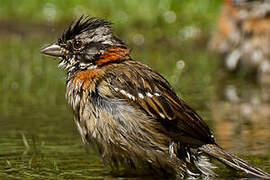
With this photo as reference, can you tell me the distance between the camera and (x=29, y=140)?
21.8ft

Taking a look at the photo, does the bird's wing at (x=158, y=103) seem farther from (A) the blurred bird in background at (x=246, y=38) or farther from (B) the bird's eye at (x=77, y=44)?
(A) the blurred bird in background at (x=246, y=38)

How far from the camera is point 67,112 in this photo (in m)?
8.01

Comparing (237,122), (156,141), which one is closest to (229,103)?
(237,122)

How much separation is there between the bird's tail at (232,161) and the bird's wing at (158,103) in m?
0.08

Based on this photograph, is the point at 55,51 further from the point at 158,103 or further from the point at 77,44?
the point at 158,103

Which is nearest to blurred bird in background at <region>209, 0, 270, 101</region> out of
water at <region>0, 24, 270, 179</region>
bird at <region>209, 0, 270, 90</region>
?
bird at <region>209, 0, 270, 90</region>

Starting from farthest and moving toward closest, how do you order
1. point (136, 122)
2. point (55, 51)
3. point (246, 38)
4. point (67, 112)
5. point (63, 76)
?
point (246, 38), point (63, 76), point (67, 112), point (55, 51), point (136, 122)

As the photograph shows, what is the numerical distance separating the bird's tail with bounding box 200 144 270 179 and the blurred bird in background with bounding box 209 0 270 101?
462 cm

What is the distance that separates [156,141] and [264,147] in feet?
4.60

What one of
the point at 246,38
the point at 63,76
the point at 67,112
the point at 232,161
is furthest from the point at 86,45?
Answer: the point at 246,38

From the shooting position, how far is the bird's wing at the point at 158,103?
5.34 meters

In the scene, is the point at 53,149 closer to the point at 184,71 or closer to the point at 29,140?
the point at 29,140

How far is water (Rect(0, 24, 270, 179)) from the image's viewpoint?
19.0 ft

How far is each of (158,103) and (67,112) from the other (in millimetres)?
2780
